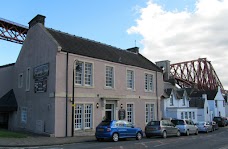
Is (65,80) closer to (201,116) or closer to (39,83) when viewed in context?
(39,83)

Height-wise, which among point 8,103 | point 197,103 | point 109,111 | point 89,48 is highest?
point 89,48

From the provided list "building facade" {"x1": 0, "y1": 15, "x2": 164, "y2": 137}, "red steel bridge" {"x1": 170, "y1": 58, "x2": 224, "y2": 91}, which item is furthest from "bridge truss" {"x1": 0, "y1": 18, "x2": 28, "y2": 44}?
"red steel bridge" {"x1": 170, "y1": 58, "x2": 224, "y2": 91}

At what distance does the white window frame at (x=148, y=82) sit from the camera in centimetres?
3056

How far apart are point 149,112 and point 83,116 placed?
1094 centimetres

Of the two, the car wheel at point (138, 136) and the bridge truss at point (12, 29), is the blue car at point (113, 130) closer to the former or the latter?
the car wheel at point (138, 136)

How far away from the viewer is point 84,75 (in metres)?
22.8

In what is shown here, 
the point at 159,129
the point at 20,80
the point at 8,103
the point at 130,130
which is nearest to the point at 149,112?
the point at 159,129

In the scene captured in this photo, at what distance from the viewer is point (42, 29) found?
23.5 meters

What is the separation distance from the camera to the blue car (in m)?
17.7

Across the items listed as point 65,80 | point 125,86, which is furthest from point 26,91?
point 125,86

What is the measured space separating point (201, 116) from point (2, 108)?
3607cm

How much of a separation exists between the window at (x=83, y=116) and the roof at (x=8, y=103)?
851 cm

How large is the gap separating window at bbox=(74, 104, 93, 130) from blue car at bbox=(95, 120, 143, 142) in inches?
137

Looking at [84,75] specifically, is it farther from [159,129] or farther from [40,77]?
[159,129]
